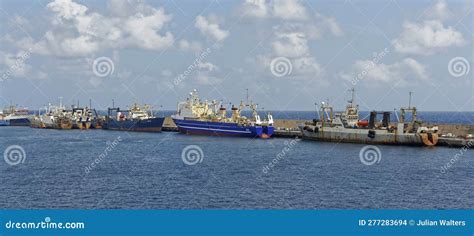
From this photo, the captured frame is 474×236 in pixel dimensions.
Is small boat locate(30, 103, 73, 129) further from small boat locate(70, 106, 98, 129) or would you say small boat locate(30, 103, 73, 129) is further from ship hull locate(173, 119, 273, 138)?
ship hull locate(173, 119, 273, 138)

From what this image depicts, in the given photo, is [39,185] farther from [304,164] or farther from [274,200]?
[304,164]

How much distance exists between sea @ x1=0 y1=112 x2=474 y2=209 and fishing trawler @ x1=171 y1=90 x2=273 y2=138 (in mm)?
27740

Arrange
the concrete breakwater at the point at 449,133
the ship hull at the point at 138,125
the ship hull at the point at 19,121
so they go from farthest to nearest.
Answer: the ship hull at the point at 19,121, the ship hull at the point at 138,125, the concrete breakwater at the point at 449,133

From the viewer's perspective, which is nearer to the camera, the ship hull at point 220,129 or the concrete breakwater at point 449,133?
the concrete breakwater at point 449,133

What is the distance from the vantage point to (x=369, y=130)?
8744 cm

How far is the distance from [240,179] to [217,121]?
216 feet

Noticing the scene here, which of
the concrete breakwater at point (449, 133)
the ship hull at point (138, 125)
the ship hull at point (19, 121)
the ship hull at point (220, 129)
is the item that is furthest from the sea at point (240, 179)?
the ship hull at point (19, 121)

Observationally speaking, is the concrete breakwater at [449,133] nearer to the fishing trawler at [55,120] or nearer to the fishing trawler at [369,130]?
the fishing trawler at [369,130]

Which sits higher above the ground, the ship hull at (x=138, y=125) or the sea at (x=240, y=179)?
the ship hull at (x=138, y=125)

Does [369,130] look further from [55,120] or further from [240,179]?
[55,120]

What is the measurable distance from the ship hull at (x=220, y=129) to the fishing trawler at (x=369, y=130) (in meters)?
10.7

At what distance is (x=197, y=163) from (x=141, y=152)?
16.8 meters

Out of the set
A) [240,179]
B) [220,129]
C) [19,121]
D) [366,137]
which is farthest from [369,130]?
[19,121]

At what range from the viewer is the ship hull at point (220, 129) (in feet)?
354
